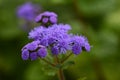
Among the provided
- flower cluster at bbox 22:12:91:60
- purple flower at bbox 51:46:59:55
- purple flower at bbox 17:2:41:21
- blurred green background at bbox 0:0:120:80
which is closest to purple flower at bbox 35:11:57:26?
flower cluster at bbox 22:12:91:60

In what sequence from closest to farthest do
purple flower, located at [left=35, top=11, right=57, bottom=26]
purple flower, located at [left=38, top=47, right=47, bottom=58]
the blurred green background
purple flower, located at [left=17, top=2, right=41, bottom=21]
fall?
purple flower, located at [left=38, top=47, right=47, bottom=58] → purple flower, located at [left=35, top=11, right=57, bottom=26] → the blurred green background → purple flower, located at [left=17, top=2, right=41, bottom=21]

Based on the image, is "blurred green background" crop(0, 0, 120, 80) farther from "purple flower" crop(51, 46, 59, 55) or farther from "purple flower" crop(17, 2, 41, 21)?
"purple flower" crop(51, 46, 59, 55)

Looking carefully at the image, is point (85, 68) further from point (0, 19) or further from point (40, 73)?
point (0, 19)

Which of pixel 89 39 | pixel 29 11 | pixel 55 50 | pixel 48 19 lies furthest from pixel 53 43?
pixel 29 11

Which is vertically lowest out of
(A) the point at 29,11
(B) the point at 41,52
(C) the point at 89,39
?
(B) the point at 41,52

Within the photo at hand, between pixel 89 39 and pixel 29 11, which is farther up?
pixel 29 11

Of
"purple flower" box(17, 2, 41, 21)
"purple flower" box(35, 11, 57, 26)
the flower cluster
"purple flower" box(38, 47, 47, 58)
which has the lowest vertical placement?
"purple flower" box(38, 47, 47, 58)

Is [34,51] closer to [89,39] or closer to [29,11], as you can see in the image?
[89,39]
